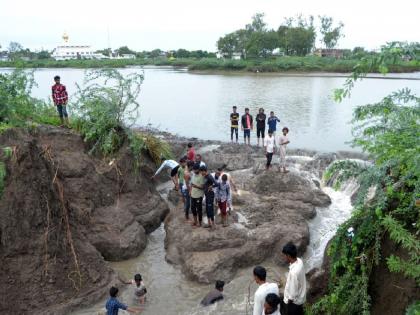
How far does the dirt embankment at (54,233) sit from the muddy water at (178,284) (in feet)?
1.12

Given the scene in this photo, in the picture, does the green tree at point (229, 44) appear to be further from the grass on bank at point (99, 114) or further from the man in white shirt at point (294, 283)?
the man in white shirt at point (294, 283)

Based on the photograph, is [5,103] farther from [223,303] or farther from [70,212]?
[223,303]

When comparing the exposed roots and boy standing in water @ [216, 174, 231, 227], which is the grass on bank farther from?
boy standing in water @ [216, 174, 231, 227]

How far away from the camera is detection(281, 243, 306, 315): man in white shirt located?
213 inches

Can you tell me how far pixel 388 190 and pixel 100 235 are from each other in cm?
692

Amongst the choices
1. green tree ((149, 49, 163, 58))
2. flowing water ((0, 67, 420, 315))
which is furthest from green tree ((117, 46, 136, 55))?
flowing water ((0, 67, 420, 315))

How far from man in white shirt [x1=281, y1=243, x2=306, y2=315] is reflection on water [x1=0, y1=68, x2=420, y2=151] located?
1503 centimetres

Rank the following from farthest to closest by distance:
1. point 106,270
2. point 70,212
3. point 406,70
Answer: point 406,70 < point 70,212 < point 106,270

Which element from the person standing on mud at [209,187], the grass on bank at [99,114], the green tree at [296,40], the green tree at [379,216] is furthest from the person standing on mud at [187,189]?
the green tree at [296,40]

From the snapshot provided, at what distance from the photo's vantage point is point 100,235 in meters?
9.99

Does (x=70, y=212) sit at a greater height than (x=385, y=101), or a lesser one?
lesser

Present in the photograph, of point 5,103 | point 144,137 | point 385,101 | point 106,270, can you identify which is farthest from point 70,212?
point 385,101

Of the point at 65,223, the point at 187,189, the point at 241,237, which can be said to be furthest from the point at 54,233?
the point at 241,237

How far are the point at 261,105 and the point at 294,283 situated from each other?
2619 cm
